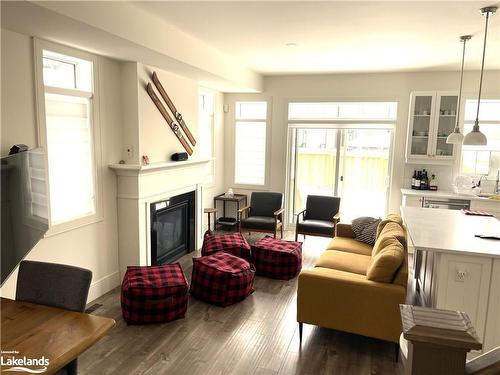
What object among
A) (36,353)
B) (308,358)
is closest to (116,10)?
(36,353)

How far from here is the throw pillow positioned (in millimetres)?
4238

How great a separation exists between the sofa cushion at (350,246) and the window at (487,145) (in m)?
2.53

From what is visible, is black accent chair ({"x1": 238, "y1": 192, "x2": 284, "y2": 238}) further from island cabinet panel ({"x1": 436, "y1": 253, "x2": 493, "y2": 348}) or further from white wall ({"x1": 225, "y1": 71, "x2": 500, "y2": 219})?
island cabinet panel ({"x1": 436, "y1": 253, "x2": 493, "y2": 348})

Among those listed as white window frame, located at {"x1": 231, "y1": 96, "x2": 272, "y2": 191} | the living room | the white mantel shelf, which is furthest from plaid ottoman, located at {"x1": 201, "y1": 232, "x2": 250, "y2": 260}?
white window frame, located at {"x1": 231, "y1": 96, "x2": 272, "y2": 191}

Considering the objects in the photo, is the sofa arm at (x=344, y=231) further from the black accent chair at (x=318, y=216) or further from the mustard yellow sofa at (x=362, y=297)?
the mustard yellow sofa at (x=362, y=297)

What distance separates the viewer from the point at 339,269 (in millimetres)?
3369

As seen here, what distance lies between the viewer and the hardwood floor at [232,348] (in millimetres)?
2674

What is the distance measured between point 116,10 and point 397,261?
2903 millimetres

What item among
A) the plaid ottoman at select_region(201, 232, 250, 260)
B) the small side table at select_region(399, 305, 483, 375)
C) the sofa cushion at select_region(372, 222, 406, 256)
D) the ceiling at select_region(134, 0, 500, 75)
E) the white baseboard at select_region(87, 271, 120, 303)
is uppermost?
the ceiling at select_region(134, 0, 500, 75)

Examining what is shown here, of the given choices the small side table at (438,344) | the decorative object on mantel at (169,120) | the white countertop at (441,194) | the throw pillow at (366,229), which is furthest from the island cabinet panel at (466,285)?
the decorative object on mantel at (169,120)

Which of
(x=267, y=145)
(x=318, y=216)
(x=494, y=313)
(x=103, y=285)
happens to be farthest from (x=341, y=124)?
(x=103, y=285)

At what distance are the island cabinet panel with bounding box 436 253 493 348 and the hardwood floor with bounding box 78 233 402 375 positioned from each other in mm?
672

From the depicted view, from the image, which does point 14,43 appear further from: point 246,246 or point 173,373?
point 246,246

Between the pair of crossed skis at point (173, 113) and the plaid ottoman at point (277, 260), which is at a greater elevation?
the pair of crossed skis at point (173, 113)
